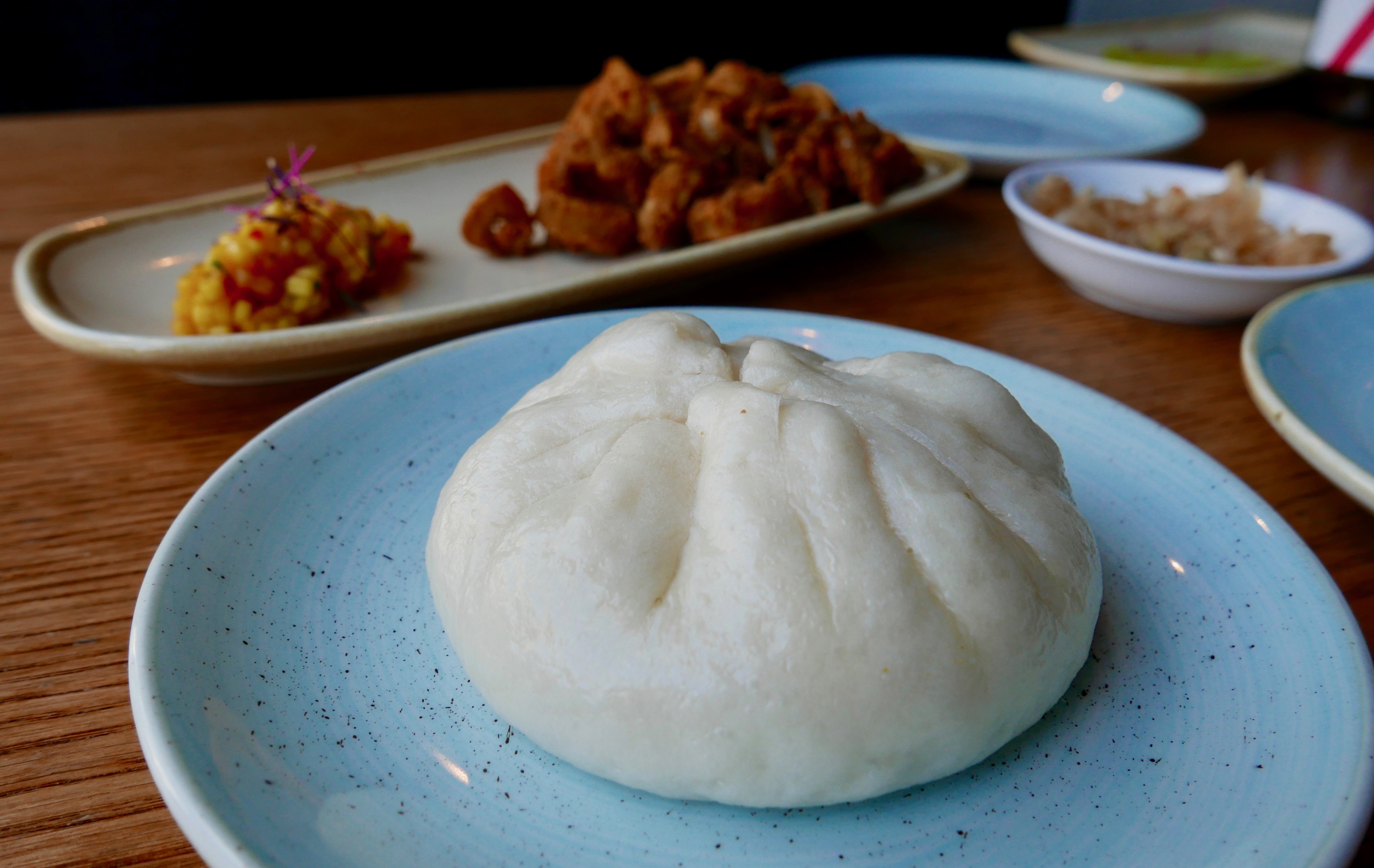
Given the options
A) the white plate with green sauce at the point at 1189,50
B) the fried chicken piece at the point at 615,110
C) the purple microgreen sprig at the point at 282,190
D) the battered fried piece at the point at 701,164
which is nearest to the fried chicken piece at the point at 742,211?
the battered fried piece at the point at 701,164

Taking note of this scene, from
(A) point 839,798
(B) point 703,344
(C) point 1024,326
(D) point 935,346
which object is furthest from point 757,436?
(C) point 1024,326

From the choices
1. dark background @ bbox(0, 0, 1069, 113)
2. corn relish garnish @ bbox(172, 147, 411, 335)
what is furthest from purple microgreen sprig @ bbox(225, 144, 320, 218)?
dark background @ bbox(0, 0, 1069, 113)

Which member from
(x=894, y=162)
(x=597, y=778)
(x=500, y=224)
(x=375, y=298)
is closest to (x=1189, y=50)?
(x=894, y=162)

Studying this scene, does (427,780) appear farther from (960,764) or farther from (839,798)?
(960,764)

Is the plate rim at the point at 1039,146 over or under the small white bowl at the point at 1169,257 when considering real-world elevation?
over

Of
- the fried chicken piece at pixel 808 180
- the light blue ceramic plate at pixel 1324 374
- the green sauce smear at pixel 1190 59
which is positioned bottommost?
the light blue ceramic plate at pixel 1324 374

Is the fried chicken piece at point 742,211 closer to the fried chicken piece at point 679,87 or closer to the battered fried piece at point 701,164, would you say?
the battered fried piece at point 701,164

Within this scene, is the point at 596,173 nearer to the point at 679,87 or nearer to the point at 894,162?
the point at 679,87
